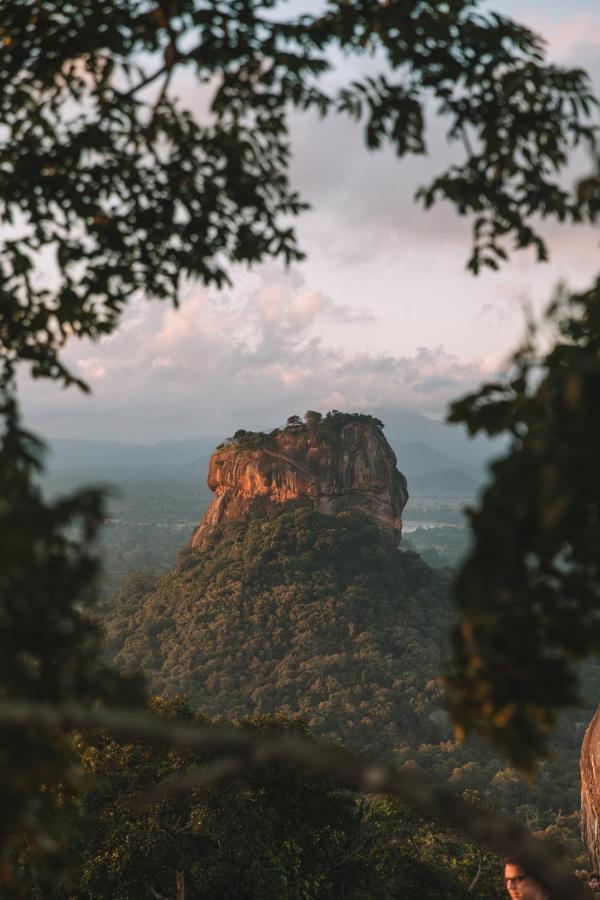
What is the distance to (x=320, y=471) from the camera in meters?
58.9

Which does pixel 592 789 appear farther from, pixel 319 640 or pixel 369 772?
pixel 319 640

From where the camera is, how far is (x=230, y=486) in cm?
6175

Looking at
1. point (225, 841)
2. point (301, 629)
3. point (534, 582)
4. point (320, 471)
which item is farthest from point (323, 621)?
point (534, 582)

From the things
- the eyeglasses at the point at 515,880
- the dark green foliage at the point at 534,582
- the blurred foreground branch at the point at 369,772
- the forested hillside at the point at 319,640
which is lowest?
the forested hillside at the point at 319,640

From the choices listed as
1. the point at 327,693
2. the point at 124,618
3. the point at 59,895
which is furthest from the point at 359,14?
the point at 124,618

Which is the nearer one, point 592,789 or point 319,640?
point 592,789

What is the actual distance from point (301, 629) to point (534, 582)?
53072mm

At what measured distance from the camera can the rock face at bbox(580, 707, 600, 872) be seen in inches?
593

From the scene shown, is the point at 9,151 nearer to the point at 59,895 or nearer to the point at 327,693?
the point at 59,895

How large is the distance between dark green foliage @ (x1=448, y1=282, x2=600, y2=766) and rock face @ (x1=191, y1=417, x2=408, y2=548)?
5534cm

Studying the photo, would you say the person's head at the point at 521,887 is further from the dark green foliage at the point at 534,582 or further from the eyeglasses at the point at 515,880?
the dark green foliage at the point at 534,582

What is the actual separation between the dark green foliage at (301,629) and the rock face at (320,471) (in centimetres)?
151

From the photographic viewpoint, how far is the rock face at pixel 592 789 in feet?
49.4

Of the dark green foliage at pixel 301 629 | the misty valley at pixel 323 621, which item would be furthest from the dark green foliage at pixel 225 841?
the dark green foliage at pixel 301 629
